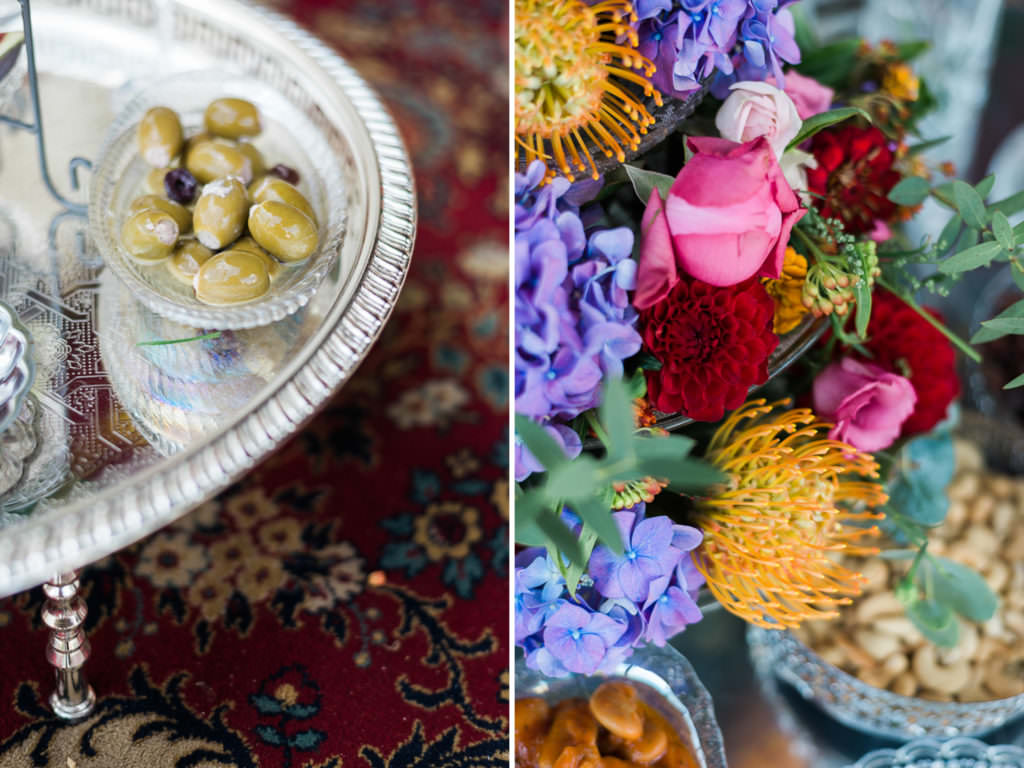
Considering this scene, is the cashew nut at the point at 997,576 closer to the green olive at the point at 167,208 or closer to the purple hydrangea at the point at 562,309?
the purple hydrangea at the point at 562,309

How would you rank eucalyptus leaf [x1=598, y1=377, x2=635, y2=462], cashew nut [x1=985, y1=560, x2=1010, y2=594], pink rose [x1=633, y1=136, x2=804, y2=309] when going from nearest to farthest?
eucalyptus leaf [x1=598, y1=377, x2=635, y2=462]
pink rose [x1=633, y1=136, x2=804, y2=309]
cashew nut [x1=985, y1=560, x2=1010, y2=594]

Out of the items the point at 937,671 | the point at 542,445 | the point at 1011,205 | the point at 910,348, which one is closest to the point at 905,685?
the point at 937,671

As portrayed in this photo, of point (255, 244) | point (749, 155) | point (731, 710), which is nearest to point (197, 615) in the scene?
point (255, 244)

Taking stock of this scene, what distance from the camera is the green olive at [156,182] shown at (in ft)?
2.05

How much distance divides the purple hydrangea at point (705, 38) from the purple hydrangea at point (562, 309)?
9 cm

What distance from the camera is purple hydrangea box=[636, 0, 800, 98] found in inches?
18.9

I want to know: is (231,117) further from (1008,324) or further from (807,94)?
(1008,324)

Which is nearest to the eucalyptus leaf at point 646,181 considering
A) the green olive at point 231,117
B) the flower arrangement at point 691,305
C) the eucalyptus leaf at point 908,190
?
the flower arrangement at point 691,305

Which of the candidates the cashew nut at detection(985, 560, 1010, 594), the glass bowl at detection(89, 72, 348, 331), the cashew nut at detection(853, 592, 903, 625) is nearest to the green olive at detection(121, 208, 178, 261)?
the glass bowl at detection(89, 72, 348, 331)

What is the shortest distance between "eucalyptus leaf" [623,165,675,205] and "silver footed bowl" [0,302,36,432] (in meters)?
0.37

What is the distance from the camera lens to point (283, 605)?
2.42 ft

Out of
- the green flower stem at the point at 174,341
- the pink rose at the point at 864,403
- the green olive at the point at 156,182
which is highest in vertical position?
the green olive at the point at 156,182

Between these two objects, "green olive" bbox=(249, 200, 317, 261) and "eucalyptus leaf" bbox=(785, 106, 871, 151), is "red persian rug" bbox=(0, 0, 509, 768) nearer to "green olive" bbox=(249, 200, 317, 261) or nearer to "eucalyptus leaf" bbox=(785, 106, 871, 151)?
"green olive" bbox=(249, 200, 317, 261)

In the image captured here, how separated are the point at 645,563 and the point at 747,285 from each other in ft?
0.52
